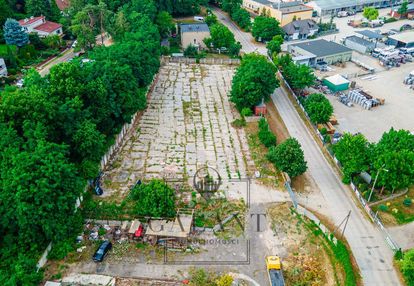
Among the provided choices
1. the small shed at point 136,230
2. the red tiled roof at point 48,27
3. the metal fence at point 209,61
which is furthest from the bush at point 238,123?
the red tiled roof at point 48,27

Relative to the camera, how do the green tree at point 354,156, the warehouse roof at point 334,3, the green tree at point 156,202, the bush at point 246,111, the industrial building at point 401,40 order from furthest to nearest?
1. the warehouse roof at point 334,3
2. the industrial building at point 401,40
3. the bush at point 246,111
4. the green tree at point 354,156
5. the green tree at point 156,202

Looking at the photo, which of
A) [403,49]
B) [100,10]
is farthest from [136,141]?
[403,49]

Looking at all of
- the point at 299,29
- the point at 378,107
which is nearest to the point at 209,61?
the point at 299,29

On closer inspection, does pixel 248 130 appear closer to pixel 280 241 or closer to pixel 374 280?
pixel 280 241

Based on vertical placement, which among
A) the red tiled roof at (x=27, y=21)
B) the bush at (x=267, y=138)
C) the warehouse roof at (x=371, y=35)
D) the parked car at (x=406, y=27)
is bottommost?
the bush at (x=267, y=138)

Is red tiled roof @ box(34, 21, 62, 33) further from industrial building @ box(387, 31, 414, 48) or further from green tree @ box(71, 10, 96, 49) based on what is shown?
industrial building @ box(387, 31, 414, 48)

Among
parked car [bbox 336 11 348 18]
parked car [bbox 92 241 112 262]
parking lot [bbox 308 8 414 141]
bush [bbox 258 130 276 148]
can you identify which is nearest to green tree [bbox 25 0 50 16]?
parking lot [bbox 308 8 414 141]

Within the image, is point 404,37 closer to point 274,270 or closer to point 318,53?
point 318,53

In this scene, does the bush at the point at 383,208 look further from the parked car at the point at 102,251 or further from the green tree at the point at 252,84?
the parked car at the point at 102,251
